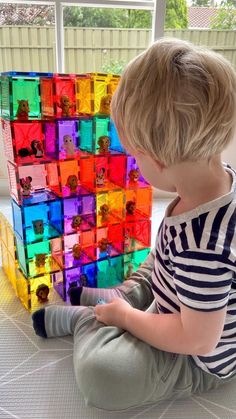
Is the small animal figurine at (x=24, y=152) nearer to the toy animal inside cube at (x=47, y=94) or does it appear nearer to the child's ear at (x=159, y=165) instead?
the toy animal inside cube at (x=47, y=94)

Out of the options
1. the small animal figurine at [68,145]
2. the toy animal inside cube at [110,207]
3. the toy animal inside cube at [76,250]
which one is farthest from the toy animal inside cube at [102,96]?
the toy animal inside cube at [76,250]

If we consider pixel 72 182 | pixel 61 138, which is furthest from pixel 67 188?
pixel 61 138

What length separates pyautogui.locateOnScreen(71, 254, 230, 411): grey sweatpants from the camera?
1.95 feet

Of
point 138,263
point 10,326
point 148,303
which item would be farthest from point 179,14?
point 10,326

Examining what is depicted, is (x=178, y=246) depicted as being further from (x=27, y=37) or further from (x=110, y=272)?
(x=27, y=37)

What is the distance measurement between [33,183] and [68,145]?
127mm

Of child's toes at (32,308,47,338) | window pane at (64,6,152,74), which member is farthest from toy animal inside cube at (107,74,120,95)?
window pane at (64,6,152,74)

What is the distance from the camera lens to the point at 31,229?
853mm

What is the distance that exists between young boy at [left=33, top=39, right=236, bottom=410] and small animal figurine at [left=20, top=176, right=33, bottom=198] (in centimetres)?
32

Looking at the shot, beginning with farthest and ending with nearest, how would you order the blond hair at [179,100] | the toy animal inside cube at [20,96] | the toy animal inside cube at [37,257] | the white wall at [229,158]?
the white wall at [229,158] < the toy animal inside cube at [37,257] < the toy animal inside cube at [20,96] < the blond hair at [179,100]

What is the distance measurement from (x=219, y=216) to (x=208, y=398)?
376 mm

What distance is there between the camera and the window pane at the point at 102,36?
1.68 m

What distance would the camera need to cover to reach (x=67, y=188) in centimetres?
88

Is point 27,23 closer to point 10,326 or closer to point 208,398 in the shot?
point 10,326
